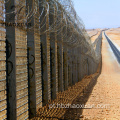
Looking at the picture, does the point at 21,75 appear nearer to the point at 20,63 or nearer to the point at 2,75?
the point at 20,63

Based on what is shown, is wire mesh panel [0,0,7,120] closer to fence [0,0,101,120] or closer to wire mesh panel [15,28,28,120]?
fence [0,0,101,120]

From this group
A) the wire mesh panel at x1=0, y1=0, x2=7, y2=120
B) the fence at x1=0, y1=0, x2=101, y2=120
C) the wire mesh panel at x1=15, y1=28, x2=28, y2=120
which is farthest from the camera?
the wire mesh panel at x1=15, y1=28, x2=28, y2=120

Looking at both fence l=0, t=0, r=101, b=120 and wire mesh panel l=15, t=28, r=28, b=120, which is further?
wire mesh panel l=15, t=28, r=28, b=120

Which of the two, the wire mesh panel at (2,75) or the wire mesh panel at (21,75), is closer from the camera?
the wire mesh panel at (2,75)

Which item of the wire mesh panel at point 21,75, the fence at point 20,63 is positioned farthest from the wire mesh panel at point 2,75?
the wire mesh panel at point 21,75

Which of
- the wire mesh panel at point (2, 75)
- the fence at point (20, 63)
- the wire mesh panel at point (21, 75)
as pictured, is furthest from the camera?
the wire mesh panel at point (21, 75)

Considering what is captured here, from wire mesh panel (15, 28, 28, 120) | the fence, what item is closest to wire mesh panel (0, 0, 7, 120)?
the fence

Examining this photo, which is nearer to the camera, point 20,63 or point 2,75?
point 2,75

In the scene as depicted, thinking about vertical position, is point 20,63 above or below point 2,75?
above

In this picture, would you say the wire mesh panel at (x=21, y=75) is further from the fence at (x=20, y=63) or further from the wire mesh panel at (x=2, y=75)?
the wire mesh panel at (x=2, y=75)

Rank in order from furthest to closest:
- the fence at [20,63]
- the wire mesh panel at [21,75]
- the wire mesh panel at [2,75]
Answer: the wire mesh panel at [21,75]
the fence at [20,63]
the wire mesh panel at [2,75]

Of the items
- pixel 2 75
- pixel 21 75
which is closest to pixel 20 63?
pixel 21 75

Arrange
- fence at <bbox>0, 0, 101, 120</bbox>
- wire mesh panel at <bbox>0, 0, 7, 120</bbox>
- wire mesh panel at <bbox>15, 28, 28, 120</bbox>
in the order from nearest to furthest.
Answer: wire mesh panel at <bbox>0, 0, 7, 120</bbox>
fence at <bbox>0, 0, 101, 120</bbox>
wire mesh panel at <bbox>15, 28, 28, 120</bbox>

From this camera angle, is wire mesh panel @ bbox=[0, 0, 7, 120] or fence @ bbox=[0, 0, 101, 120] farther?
fence @ bbox=[0, 0, 101, 120]
